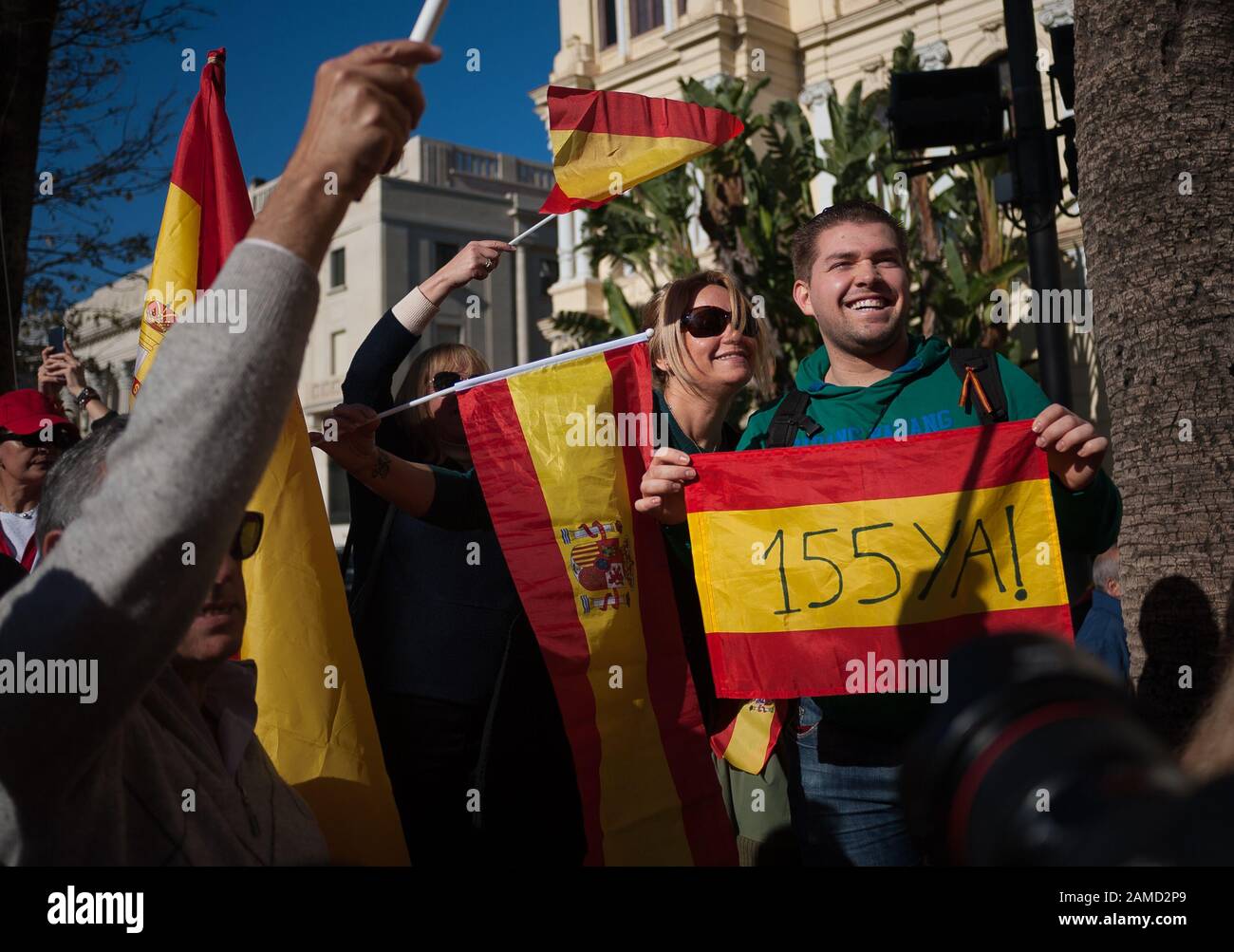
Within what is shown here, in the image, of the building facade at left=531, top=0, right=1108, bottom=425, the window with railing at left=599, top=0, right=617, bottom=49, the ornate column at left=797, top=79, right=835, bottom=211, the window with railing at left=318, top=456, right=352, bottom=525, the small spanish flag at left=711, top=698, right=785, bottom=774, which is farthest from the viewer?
the window with railing at left=318, top=456, right=352, bottom=525

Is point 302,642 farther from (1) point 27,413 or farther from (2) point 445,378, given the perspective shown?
(1) point 27,413

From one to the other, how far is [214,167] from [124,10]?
21.2 feet

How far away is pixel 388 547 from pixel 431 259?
3744 centimetres

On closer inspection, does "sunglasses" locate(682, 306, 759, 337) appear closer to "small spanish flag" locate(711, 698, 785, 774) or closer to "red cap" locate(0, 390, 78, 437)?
"small spanish flag" locate(711, 698, 785, 774)

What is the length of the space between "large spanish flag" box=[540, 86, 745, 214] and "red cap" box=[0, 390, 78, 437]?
2.37 m

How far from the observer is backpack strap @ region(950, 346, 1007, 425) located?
9.15 ft

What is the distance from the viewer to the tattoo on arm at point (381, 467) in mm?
3188

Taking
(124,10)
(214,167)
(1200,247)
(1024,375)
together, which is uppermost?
(124,10)

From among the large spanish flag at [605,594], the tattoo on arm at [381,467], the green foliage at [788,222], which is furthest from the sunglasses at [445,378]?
the green foliage at [788,222]

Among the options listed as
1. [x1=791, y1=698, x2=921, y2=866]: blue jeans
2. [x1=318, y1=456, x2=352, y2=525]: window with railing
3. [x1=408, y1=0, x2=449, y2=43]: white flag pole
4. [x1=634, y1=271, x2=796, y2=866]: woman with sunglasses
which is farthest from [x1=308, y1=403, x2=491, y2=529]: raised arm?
[x1=318, y1=456, x2=352, y2=525]: window with railing

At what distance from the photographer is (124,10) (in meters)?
8.39
